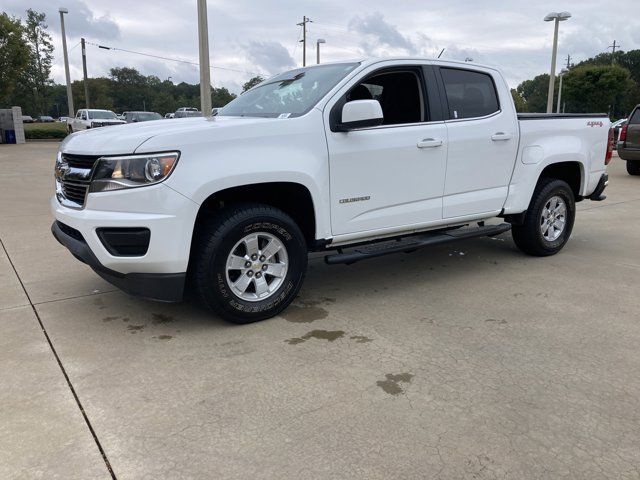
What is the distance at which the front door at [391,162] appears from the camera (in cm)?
420

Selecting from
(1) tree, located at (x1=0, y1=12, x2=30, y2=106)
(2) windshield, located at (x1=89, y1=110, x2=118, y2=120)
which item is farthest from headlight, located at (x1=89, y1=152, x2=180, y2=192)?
(1) tree, located at (x1=0, y1=12, x2=30, y2=106)

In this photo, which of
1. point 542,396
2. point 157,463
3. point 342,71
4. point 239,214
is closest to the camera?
point 157,463

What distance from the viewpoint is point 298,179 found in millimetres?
3938

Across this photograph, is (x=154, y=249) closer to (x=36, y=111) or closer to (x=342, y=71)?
(x=342, y=71)

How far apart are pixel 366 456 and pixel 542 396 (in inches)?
44.5

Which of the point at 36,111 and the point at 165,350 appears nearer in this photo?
the point at 165,350

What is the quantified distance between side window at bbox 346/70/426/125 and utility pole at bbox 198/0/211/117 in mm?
8903

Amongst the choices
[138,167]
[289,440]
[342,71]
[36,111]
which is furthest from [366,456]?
[36,111]

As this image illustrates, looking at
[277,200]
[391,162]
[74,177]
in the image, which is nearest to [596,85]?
[391,162]

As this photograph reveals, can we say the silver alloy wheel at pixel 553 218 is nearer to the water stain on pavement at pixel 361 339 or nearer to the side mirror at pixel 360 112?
the side mirror at pixel 360 112

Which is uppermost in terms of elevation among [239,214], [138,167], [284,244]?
[138,167]

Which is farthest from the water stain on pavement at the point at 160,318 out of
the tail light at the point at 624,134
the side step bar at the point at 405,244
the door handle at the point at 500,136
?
the tail light at the point at 624,134

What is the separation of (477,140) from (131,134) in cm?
298

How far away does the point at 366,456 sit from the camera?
8.09 ft
